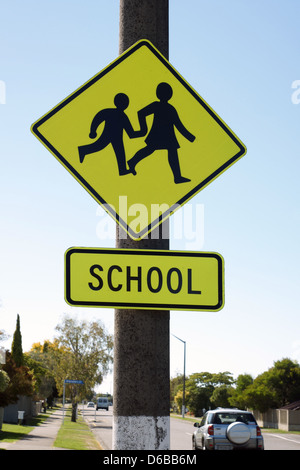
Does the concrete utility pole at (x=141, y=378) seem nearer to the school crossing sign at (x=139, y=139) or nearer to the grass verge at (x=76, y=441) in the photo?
the school crossing sign at (x=139, y=139)

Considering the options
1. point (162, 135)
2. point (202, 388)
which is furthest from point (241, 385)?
point (162, 135)

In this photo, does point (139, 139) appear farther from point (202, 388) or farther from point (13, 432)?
point (202, 388)

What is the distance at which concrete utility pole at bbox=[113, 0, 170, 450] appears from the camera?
9.23 ft

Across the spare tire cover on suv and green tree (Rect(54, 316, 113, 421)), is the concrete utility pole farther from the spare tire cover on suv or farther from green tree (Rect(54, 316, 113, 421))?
green tree (Rect(54, 316, 113, 421))

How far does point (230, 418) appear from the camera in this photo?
21688 mm

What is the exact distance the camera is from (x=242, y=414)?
21469 millimetres

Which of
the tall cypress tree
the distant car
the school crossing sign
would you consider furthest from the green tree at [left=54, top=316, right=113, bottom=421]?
the school crossing sign

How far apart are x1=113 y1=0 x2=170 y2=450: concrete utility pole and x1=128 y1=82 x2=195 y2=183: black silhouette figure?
422 mm

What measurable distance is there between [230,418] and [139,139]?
783 inches

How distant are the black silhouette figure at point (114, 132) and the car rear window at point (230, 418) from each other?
19056 mm
